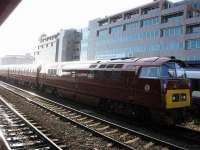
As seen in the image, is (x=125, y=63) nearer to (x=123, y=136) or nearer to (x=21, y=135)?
(x=123, y=136)

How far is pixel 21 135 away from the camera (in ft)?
36.7

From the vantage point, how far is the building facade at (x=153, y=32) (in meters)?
60.1

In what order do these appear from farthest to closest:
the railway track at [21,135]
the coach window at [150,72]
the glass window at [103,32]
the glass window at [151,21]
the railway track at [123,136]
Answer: the glass window at [103,32]
the glass window at [151,21]
the coach window at [150,72]
the railway track at [123,136]
the railway track at [21,135]

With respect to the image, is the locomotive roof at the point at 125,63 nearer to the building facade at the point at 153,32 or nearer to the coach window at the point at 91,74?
the coach window at the point at 91,74

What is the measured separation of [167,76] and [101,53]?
72.3m

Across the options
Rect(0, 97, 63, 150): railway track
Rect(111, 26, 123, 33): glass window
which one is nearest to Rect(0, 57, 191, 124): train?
Rect(0, 97, 63, 150): railway track

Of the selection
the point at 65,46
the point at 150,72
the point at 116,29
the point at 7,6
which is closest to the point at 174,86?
the point at 150,72

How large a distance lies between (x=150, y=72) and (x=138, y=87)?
3.46ft

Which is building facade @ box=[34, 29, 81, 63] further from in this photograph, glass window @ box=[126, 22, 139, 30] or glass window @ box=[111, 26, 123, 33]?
glass window @ box=[126, 22, 139, 30]

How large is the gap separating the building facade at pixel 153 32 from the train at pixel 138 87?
144ft

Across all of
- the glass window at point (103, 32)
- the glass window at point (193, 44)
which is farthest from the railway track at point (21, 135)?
the glass window at point (103, 32)

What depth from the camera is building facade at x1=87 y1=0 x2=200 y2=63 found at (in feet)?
197

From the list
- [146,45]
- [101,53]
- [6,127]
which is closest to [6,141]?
[6,127]

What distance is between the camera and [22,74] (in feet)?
133
